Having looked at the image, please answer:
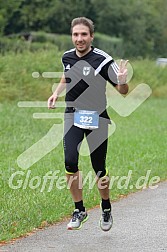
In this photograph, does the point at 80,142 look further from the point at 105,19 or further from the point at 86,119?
the point at 105,19

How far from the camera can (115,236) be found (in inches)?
297

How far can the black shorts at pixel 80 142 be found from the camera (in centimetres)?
733

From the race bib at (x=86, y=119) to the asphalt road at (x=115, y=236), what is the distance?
3.79 feet

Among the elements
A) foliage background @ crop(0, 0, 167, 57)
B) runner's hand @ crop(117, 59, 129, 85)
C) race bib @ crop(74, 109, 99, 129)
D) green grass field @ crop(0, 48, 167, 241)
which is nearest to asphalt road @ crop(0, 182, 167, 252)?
green grass field @ crop(0, 48, 167, 241)

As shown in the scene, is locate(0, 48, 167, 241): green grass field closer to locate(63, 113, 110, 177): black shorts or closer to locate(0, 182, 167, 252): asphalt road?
locate(0, 182, 167, 252): asphalt road

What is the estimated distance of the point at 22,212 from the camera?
8391mm

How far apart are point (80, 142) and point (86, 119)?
9.8 inches

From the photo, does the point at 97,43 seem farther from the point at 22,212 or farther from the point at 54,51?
the point at 22,212

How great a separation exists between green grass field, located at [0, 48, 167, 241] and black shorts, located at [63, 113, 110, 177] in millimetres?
939

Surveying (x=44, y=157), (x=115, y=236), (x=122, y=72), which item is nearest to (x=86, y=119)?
(x=122, y=72)

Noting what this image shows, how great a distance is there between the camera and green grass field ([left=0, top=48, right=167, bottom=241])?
8602 mm

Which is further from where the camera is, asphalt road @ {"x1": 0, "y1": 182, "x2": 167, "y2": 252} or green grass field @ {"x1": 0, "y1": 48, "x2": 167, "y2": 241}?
green grass field @ {"x1": 0, "y1": 48, "x2": 167, "y2": 241}

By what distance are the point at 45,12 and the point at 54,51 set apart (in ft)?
120

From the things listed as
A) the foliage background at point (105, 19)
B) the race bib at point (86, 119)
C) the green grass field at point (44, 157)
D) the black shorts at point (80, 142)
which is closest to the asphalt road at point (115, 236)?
the green grass field at point (44, 157)
